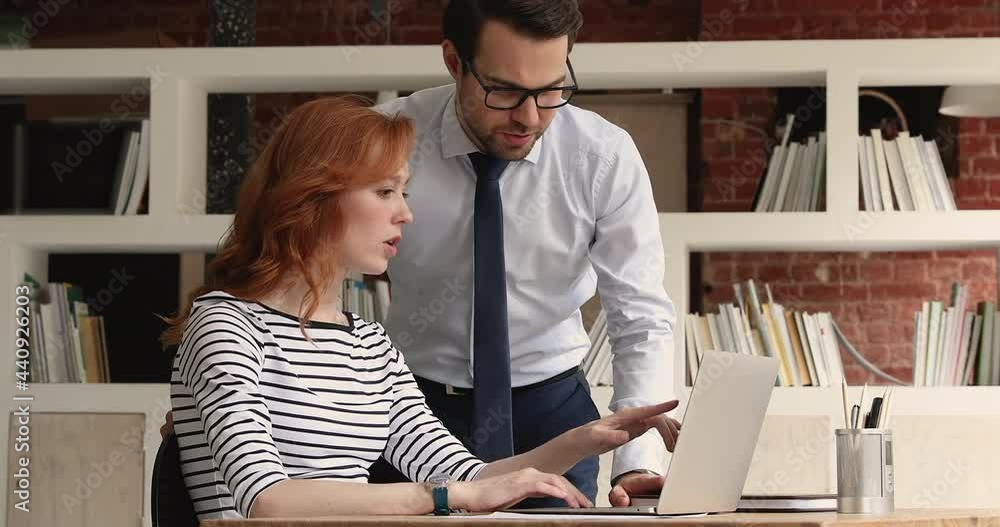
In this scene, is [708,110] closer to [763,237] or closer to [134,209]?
[763,237]

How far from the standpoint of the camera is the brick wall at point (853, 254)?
586 centimetres

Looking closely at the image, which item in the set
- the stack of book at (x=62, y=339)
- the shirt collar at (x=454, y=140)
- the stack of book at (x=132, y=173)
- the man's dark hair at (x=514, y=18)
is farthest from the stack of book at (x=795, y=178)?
the stack of book at (x=62, y=339)

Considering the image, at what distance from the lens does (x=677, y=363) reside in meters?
3.34

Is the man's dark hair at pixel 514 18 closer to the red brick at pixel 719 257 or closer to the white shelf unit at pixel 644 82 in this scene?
the white shelf unit at pixel 644 82

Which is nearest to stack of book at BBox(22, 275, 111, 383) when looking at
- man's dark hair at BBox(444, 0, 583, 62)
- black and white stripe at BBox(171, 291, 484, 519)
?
man's dark hair at BBox(444, 0, 583, 62)

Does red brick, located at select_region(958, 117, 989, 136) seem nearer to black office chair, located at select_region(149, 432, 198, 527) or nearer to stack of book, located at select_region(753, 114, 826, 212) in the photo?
stack of book, located at select_region(753, 114, 826, 212)

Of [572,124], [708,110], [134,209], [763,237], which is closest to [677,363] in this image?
[763,237]

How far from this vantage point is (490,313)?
217 centimetres

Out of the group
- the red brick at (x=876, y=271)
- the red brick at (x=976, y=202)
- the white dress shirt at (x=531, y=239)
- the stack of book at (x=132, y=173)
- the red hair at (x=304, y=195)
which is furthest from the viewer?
the red brick at (x=876, y=271)

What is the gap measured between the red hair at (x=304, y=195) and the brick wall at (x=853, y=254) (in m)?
4.38

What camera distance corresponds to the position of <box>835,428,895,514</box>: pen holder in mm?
1429

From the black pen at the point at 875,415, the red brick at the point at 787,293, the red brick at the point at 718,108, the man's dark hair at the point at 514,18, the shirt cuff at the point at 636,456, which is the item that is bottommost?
the shirt cuff at the point at 636,456

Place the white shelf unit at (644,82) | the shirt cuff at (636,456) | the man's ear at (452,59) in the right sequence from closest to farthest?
the shirt cuff at (636,456), the man's ear at (452,59), the white shelf unit at (644,82)

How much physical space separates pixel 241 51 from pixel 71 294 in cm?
84
